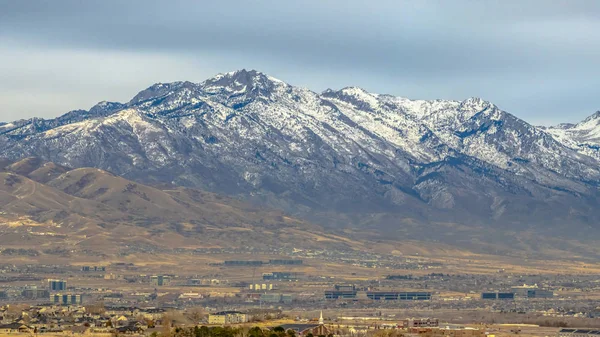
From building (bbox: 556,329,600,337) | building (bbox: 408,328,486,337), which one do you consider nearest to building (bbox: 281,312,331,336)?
building (bbox: 408,328,486,337)

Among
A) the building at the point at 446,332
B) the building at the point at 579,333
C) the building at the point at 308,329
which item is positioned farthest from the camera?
the building at the point at 579,333

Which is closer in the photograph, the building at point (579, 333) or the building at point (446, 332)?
the building at point (446, 332)

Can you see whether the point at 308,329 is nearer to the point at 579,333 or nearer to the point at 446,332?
the point at 446,332

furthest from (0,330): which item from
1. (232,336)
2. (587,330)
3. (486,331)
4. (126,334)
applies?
(587,330)

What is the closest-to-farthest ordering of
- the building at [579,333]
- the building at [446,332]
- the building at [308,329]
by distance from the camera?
the building at [308,329] < the building at [446,332] < the building at [579,333]

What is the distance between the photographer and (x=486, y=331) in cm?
19525

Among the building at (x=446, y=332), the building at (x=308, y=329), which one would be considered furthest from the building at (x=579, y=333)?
the building at (x=308, y=329)

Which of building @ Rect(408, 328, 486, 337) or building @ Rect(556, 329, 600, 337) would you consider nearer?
building @ Rect(408, 328, 486, 337)

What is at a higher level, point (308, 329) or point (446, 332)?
point (308, 329)

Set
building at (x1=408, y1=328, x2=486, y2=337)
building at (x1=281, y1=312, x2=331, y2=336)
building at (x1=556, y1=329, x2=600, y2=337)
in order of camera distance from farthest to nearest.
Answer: building at (x1=556, y1=329, x2=600, y2=337) < building at (x1=408, y1=328, x2=486, y2=337) < building at (x1=281, y1=312, x2=331, y2=336)

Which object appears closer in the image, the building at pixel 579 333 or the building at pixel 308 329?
the building at pixel 308 329

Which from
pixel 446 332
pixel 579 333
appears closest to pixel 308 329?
pixel 446 332

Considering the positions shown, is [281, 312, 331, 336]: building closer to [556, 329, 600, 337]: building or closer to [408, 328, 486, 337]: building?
[408, 328, 486, 337]: building

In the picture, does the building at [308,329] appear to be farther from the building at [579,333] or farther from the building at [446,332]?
the building at [579,333]
